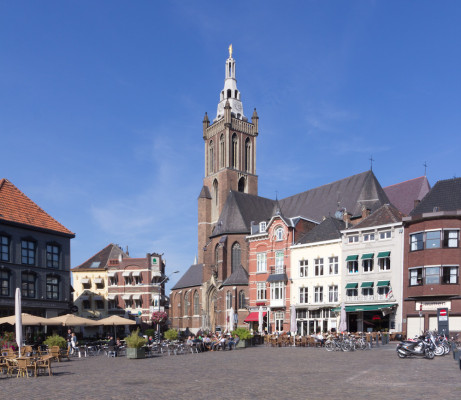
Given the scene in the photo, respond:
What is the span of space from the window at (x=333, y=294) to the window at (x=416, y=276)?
806cm

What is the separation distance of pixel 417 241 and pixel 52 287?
2862 cm

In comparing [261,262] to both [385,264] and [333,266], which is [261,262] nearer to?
[333,266]

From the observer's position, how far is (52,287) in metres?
44.4

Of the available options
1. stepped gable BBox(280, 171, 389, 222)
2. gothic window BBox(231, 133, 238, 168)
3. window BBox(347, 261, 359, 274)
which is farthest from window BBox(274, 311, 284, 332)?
gothic window BBox(231, 133, 238, 168)

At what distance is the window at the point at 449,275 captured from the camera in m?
38.7

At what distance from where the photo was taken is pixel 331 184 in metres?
65.8

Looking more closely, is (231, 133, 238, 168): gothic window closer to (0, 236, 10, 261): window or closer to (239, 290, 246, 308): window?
(239, 290, 246, 308): window

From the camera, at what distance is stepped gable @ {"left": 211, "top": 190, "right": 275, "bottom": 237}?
66938mm

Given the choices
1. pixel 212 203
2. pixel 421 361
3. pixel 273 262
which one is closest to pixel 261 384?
pixel 421 361

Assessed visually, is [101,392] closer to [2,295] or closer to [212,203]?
[2,295]

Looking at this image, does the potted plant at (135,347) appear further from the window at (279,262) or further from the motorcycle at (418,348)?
the window at (279,262)

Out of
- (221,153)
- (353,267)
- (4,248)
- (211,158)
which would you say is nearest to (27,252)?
(4,248)

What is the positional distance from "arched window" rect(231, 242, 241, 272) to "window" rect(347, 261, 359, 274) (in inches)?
832

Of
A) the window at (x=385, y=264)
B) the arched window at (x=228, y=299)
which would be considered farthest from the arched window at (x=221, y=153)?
the window at (x=385, y=264)
